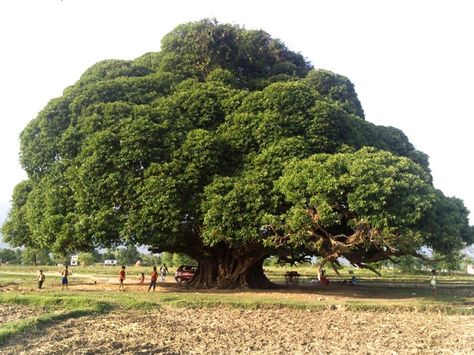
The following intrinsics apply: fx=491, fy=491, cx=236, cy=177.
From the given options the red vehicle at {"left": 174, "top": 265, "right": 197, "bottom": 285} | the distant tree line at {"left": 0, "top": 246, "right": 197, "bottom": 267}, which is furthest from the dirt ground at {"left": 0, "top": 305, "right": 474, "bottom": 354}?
the distant tree line at {"left": 0, "top": 246, "right": 197, "bottom": 267}

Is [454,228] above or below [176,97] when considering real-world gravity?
below

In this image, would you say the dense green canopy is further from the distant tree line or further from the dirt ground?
the distant tree line

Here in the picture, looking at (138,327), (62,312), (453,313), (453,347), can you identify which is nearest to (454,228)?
(453,313)

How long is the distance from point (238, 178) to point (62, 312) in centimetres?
1045

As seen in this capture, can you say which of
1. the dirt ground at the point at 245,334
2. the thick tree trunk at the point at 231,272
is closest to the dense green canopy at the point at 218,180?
the thick tree trunk at the point at 231,272

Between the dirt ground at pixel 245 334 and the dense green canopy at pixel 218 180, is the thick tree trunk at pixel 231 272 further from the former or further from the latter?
the dirt ground at pixel 245 334

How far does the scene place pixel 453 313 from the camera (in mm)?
19062

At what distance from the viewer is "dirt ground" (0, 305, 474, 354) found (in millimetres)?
11516

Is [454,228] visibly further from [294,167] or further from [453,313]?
[294,167]

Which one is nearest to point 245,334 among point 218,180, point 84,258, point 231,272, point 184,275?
point 218,180

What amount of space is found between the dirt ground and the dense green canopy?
456 centimetres

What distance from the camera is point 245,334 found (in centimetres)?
1355

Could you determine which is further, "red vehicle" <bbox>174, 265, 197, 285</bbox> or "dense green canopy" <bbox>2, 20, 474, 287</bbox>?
"red vehicle" <bbox>174, 265, 197, 285</bbox>

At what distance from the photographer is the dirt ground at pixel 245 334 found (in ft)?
37.8
